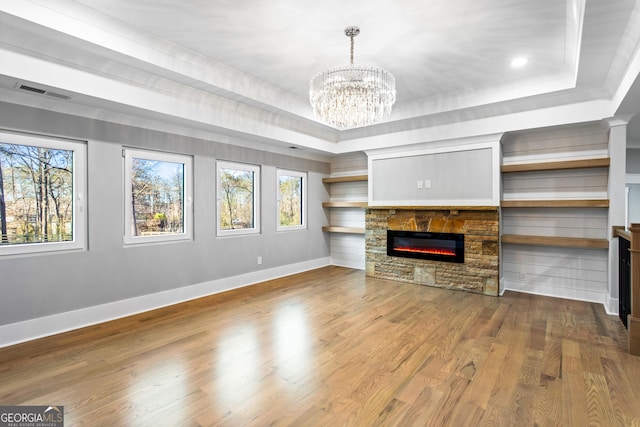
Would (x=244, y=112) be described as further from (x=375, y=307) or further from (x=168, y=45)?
(x=375, y=307)

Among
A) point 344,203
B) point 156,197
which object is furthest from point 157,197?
point 344,203

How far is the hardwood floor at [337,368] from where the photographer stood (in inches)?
79.4

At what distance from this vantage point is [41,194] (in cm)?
329

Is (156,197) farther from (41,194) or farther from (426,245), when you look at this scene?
(426,245)

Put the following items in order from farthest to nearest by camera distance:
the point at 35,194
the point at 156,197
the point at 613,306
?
the point at 156,197, the point at 613,306, the point at 35,194

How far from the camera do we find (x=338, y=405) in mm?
2100

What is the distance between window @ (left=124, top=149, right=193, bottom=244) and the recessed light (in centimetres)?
409

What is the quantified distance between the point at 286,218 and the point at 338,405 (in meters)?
4.27

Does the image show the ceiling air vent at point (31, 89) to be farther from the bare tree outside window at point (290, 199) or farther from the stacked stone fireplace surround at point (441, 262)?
the stacked stone fireplace surround at point (441, 262)

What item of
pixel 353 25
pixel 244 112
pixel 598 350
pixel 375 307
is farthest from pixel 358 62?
pixel 598 350

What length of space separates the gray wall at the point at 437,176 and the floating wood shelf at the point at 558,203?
0.32 meters

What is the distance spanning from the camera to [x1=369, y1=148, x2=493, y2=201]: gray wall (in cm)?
486

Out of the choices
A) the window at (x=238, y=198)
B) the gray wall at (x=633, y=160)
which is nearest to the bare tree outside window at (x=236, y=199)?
the window at (x=238, y=198)

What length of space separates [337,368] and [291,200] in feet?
13.3
